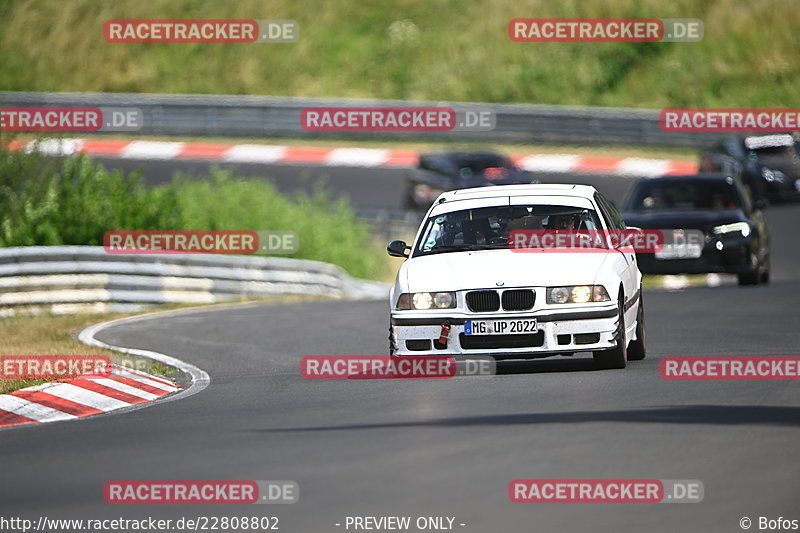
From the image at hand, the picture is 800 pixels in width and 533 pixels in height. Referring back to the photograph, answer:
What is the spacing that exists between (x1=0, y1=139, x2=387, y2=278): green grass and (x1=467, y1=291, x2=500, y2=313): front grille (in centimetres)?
1328

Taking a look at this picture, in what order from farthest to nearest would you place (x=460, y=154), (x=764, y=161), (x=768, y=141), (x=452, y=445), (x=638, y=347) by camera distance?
(x=460, y=154), (x=768, y=141), (x=764, y=161), (x=638, y=347), (x=452, y=445)

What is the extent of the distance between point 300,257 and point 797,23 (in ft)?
72.3

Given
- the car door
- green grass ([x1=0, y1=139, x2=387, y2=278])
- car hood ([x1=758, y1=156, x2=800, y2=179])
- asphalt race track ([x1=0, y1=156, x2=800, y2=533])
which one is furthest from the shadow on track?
car hood ([x1=758, y1=156, x2=800, y2=179])

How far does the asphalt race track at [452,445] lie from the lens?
7.66 metres

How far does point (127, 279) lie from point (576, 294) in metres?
11.9

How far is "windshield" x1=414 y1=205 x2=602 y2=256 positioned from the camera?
43.6ft

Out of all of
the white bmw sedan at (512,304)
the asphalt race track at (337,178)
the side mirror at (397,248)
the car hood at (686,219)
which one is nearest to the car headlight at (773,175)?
the asphalt race track at (337,178)

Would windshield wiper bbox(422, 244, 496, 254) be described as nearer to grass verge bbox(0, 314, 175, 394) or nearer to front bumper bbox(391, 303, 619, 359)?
front bumper bbox(391, 303, 619, 359)

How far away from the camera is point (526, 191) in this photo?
1382cm

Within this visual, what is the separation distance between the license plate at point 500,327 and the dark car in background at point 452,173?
2025 cm

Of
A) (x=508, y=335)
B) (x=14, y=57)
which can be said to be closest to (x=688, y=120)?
(x=14, y=57)

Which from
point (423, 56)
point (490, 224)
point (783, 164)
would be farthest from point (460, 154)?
point (490, 224)

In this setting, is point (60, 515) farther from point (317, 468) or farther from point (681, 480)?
point (681, 480)

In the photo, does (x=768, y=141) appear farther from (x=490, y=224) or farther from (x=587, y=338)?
(x=587, y=338)
